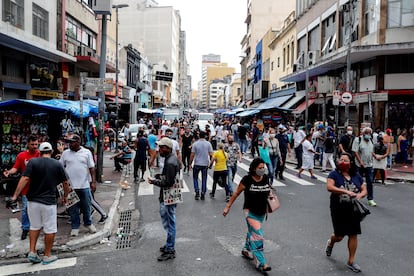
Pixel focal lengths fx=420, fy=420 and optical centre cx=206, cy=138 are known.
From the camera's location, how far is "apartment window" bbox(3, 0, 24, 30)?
18.0 m

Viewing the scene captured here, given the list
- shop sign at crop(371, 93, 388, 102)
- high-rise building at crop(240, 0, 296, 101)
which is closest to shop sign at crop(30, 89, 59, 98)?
shop sign at crop(371, 93, 388, 102)

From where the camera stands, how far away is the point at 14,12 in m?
18.8

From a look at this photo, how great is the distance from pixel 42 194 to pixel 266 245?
362 centimetres

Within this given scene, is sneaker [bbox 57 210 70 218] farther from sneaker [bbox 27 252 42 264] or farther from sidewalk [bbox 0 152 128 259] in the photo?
sneaker [bbox 27 252 42 264]

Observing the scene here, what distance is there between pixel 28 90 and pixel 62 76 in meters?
4.21

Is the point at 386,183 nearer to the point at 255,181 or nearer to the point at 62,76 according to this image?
the point at 255,181

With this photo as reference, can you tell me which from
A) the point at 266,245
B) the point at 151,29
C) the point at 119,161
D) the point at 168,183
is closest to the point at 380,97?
the point at 119,161

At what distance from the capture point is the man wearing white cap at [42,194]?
5.99 meters

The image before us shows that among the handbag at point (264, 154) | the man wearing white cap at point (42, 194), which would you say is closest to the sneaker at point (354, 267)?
the man wearing white cap at point (42, 194)

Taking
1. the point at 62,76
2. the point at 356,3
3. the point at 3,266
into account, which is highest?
the point at 356,3

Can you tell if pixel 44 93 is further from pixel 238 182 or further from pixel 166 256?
pixel 166 256

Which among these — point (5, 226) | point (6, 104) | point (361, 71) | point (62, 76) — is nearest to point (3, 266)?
point (5, 226)

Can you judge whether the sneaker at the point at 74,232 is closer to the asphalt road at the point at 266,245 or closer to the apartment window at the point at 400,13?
the asphalt road at the point at 266,245

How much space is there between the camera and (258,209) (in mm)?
5863
